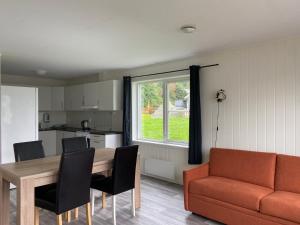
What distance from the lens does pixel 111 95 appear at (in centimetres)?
530

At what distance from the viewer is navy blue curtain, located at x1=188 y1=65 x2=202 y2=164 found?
3934mm

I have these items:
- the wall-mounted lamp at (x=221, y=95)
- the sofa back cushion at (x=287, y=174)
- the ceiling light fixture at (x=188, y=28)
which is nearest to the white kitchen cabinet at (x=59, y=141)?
the wall-mounted lamp at (x=221, y=95)

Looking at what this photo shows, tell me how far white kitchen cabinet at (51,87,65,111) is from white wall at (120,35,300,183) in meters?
4.31

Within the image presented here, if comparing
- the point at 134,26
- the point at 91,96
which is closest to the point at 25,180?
the point at 134,26

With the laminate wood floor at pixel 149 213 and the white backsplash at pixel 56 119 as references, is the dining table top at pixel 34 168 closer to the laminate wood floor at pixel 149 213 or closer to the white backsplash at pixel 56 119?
the laminate wood floor at pixel 149 213

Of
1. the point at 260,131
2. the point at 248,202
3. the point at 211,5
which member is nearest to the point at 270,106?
the point at 260,131

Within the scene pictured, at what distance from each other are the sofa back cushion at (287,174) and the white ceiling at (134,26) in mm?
1554

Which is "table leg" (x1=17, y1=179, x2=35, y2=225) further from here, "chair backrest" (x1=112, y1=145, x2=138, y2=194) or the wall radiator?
the wall radiator

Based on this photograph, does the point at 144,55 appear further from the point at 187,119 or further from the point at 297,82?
the point at 297,82

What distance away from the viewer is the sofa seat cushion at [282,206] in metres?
2.31

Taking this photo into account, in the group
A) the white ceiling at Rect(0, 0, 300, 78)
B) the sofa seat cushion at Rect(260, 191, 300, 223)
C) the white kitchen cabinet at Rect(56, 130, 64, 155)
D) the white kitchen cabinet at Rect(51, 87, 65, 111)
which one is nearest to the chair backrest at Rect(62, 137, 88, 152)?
the white ceiling at Rect(0, 0, 300, 78)

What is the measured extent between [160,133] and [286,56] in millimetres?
2660

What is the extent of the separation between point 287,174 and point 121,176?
2.02m

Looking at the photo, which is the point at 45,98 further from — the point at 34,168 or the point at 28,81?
the point at 34,168
